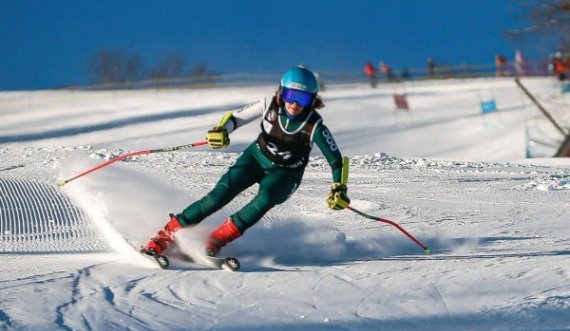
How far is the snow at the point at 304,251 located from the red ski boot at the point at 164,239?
0.25 feet

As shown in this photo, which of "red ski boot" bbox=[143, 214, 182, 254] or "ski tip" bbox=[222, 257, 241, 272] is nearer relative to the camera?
"ski tip" bbox=[222, 257, 241, 272]

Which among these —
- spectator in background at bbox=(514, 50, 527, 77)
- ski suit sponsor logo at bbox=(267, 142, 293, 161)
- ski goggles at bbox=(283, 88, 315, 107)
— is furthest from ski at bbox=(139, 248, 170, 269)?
spectator in background at bbox=(514, 50, 527, 77)

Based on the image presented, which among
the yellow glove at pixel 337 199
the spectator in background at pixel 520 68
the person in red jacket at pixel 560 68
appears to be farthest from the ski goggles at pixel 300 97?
the spectator in background at pixel 520 68

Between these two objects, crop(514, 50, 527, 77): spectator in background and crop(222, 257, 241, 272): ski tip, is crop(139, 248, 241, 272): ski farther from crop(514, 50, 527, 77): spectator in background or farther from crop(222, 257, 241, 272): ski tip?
crop(514, 50, 527, 77): spectator in background

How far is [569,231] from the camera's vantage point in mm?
7742

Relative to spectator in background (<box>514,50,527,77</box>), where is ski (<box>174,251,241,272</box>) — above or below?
above

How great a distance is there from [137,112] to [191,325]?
82.1 feet

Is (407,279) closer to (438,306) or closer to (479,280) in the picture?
(479,280)

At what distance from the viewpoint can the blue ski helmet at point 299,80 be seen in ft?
20.6

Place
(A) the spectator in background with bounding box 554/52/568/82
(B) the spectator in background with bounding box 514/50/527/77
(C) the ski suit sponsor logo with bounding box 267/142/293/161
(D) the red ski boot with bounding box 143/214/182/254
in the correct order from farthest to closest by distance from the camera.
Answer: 1. (B) the spectator in background with bounding box 514/50/527/77
2. (A) the spectator in background with bounding box 554/52/568/82
3. (C) the ski suit sponsor logo with bounding box 267/142/293/161
4. (D) the red ski boot with bounding box 143/214/182/254

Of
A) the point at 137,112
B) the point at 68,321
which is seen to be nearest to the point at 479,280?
the point at 68,321

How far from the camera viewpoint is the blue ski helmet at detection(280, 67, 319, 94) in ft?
20.6

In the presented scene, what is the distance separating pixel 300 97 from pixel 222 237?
3.24 ft

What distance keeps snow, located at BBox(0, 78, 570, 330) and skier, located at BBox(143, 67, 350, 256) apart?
15cm
